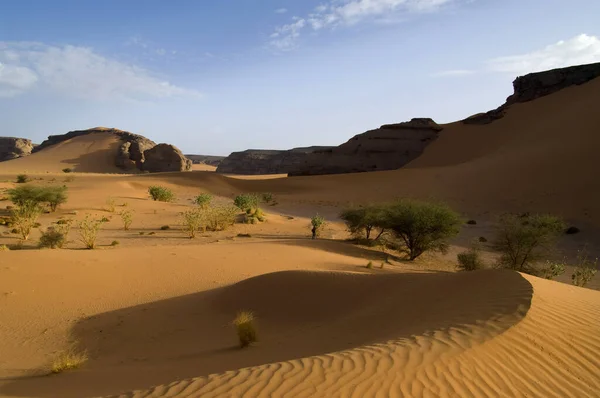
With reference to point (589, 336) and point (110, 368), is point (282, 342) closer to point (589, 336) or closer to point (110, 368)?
point (110, 368)

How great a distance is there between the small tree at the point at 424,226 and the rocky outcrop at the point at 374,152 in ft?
112

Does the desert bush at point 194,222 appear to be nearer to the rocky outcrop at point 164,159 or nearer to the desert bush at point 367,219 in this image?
the desert bush at point 367,219

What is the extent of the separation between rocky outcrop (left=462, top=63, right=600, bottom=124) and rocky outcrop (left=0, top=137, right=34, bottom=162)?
3281 inches

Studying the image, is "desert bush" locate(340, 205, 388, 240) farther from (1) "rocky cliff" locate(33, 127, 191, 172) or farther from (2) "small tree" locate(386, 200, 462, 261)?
(1) "rocky cliff" locate(33, 127, 191, 172)

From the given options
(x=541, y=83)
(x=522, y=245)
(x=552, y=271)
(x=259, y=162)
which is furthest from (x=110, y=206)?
(x=541, y=83)

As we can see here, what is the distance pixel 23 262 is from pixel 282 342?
7105 mm

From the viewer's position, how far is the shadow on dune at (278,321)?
15.5ft

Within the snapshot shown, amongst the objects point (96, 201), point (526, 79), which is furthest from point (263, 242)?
point (526, 79)

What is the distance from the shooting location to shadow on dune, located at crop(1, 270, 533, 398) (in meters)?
4.71

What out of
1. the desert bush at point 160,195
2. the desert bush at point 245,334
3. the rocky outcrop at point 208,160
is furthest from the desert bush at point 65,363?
the rocky outcrop at point 208,160

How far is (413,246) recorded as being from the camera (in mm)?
14016

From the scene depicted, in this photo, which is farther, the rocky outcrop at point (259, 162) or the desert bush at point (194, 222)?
the rocky outcrop at point (259, 162)

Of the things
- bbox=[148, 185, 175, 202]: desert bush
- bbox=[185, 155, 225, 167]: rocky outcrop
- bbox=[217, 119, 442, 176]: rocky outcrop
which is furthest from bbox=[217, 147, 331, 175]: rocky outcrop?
bbox=[185, 155, 225, 167]: rocky outcrop

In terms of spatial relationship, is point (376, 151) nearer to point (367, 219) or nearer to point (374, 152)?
point (374, 152)
